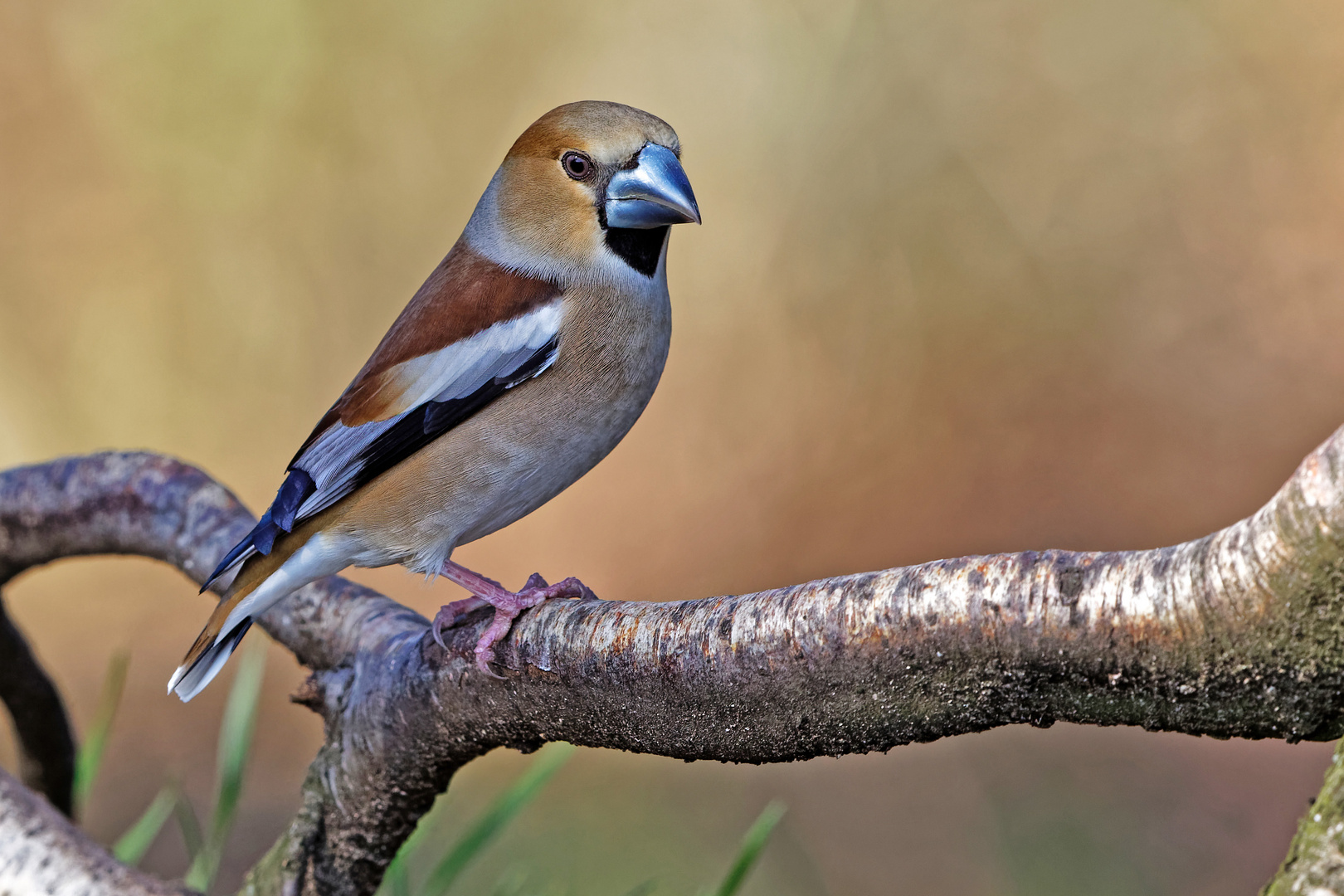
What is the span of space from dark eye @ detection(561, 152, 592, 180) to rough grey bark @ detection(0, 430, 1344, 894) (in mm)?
1013

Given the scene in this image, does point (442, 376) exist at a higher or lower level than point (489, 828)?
higher

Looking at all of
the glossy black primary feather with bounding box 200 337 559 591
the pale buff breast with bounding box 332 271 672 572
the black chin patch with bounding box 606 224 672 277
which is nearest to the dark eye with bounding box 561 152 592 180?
the black chin patch with bounding box 606 224 672 277

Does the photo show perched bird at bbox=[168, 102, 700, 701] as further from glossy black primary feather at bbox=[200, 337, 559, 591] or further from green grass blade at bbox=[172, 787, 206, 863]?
green grass blade at bbox=[172, 787, 206, 863]

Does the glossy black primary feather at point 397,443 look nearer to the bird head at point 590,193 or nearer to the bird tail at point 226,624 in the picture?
the bird tail at point 226,624

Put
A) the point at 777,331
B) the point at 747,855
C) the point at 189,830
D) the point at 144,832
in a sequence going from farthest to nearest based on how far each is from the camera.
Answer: the point at 777,331, the point at 144,832, the point at 189,830, the point at 747,855

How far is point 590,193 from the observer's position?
105 inches

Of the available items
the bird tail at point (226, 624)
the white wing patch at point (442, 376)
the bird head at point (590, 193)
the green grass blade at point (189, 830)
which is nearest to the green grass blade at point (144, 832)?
the green grass blade at point (189, 830)

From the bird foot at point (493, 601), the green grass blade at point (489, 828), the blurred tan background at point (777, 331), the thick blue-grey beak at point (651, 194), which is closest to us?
the bird foot at point (493, 601)

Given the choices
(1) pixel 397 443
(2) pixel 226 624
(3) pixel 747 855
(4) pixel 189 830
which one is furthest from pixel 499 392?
(4) pixel 189 830

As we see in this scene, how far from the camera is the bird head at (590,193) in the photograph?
2527 millimetres

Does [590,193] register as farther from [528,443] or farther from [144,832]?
[144,832]

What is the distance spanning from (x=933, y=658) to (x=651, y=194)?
53.4 inches

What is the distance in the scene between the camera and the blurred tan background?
5.21 metres

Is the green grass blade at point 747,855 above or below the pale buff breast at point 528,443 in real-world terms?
below
